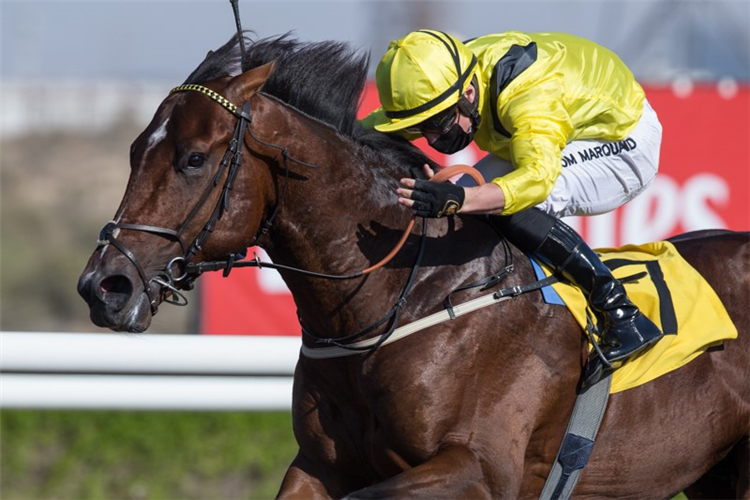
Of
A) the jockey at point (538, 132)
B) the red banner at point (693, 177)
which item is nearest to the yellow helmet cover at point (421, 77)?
the jockey at point (538, 132)

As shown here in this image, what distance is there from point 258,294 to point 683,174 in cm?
274

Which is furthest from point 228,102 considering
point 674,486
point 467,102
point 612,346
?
point 674,486

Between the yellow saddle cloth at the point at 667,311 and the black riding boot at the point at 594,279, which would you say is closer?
the black riding boot at the point at 594,279

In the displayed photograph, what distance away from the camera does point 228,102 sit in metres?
3.30

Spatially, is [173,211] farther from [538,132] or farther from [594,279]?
[594,279]

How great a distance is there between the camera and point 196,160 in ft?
10.5

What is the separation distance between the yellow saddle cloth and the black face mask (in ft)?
1.61

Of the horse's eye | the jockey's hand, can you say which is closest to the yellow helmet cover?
the jockey's hand

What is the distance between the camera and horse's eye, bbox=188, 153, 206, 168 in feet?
10.5

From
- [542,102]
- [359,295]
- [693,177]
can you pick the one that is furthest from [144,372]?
[693,177]

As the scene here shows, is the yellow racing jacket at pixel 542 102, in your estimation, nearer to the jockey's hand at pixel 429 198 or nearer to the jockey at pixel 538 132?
the jockey at pixel 538 132

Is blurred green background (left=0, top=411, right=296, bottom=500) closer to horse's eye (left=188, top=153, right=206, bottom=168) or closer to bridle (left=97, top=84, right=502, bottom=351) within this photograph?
bridle (left=97, top=84, right=502, bottom=351)

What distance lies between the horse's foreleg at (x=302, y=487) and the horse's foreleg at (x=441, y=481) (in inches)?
14.4

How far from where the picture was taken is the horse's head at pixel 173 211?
312 centimetres
